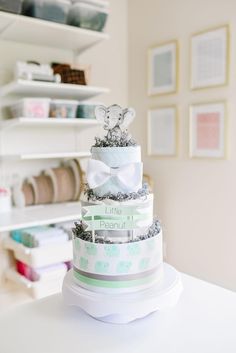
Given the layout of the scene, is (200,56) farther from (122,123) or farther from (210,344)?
(210,344)

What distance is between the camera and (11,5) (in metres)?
1.88

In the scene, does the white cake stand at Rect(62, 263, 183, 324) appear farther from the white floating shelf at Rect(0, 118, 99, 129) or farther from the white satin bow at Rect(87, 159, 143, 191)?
the white floating shelf at Rect(0, 118, 99, 129)

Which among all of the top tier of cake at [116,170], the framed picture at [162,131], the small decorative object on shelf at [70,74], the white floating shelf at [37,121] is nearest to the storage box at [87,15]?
the small decorative object on shelf at [70,74]

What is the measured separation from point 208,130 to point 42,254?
1.25 meters

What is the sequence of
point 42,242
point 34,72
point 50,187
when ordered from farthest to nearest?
point 50,187 → point 34,72 → point 42,242

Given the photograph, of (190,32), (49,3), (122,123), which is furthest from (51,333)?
(190,32)

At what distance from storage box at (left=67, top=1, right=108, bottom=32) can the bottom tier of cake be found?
1.61 m

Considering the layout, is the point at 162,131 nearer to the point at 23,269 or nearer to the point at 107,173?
the point at 23,269

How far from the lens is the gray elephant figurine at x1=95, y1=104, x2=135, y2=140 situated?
1.02m

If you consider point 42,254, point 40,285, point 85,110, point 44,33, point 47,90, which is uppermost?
point 44,33

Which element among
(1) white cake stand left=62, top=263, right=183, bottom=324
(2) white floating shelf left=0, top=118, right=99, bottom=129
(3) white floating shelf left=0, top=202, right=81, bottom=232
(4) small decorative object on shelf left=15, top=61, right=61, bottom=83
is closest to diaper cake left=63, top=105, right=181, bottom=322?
(1) white cake stand left=62, top=263, right=183, bottom=324

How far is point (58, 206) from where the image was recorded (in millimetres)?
2324

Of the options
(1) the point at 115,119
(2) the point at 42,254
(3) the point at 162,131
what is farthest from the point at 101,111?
(3) the point at 162,131

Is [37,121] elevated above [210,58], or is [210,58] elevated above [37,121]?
[210,58]
